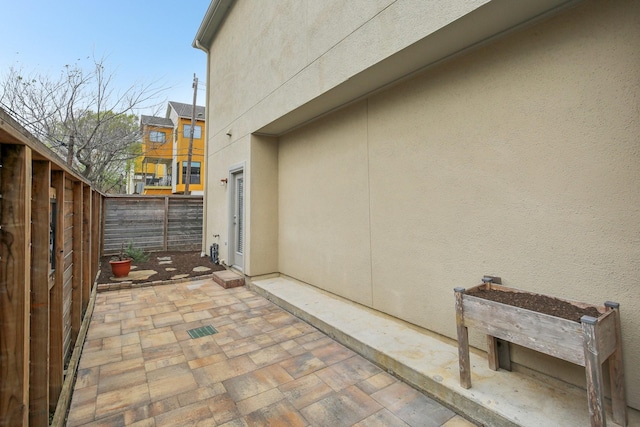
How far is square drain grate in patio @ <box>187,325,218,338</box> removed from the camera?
3538mm

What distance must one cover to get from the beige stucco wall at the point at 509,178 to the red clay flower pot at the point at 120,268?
184 inches

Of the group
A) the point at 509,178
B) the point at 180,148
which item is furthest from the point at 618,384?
the point at 180,148

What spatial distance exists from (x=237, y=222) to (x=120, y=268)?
2466 mm

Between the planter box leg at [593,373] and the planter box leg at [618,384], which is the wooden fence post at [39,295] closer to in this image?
the planter box leg at [593,373]

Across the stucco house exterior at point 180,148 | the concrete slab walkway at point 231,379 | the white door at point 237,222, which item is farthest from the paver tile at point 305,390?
the stucco house exterior at point 180,148

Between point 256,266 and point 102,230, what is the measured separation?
5386mm

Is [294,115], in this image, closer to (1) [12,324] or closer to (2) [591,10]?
(2) [591,10]

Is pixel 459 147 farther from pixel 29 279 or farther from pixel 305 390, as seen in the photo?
pixel 29 279

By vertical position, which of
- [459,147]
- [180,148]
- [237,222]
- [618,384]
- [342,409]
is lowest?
[342,409]

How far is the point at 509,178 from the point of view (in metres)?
2.50

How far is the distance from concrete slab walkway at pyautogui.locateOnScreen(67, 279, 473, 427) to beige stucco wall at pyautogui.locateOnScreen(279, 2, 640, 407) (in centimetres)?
96

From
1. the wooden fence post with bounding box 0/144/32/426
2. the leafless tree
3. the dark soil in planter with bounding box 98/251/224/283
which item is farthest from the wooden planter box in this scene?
the leafless tree

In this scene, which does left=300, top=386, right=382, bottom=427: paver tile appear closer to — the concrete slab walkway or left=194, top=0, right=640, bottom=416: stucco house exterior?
the concrete slab walkway

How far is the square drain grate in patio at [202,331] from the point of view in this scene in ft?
11.6
